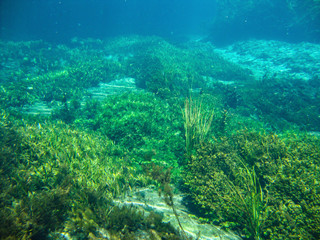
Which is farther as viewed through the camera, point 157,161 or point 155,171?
point 157,161

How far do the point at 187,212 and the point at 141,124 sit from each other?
4.37 m

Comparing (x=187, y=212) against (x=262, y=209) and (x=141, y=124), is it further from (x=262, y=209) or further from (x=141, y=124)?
(x=141, y=124)

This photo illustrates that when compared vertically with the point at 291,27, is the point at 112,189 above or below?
below

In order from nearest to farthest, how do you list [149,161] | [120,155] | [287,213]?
[287,213], [149,161], [120,155]

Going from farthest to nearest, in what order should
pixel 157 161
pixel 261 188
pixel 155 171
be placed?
pixel 157 161, pixel 155 171, pixel 261 188

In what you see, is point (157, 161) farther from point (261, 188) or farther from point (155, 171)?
point (261, 188)

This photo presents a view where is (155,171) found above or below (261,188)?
below

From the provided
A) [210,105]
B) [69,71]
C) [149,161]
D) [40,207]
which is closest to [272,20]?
[210,105]

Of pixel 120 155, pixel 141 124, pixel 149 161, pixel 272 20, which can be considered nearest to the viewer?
pixel 149 161

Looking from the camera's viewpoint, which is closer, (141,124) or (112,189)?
(112,189)

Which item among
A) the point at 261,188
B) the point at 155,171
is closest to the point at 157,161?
the point at 155,171

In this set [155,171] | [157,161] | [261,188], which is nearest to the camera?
[261,188]

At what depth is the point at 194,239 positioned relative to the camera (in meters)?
3.39

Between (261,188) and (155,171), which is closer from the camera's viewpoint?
(261,188)
